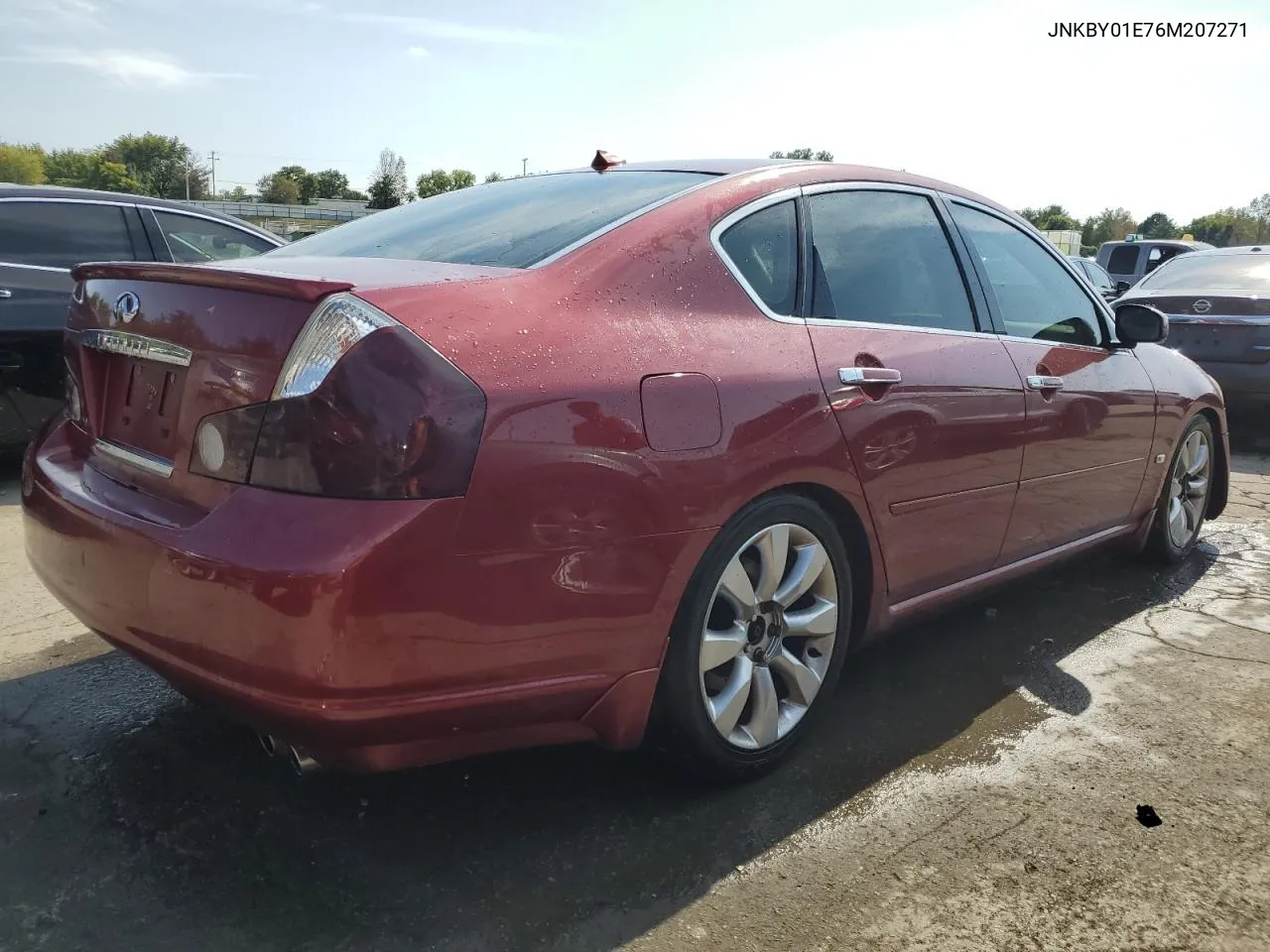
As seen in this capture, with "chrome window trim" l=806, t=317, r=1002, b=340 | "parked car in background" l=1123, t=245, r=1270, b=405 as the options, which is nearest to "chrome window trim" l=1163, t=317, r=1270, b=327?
"parked car in background" l=1123, t=245, r=1270, b=405

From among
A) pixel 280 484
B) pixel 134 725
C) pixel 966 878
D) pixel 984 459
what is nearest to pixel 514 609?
pixel 280 484

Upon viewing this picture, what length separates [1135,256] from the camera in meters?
19.7

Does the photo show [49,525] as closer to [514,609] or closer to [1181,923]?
[514,609]

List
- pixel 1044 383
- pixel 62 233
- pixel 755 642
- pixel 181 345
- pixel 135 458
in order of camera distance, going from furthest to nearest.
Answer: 1. pixel 62 233
2. pixel 1044 383
3. pixel 755 642
4. pixel 135 458
5. pixel 181 345

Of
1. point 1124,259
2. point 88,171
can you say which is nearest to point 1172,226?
point 1124,259

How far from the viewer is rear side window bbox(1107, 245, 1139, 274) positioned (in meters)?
19.6

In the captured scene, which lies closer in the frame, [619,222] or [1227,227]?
[619,222]

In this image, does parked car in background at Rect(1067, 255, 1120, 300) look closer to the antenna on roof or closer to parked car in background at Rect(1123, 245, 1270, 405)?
parked car in background at Rect(1123, 245, 1270, 405)

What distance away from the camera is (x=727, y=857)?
7.54 feet

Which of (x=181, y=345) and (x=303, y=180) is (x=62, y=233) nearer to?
(x=181, y=345)

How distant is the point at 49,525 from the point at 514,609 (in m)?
1.19

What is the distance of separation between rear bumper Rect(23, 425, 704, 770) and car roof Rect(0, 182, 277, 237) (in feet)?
13.9

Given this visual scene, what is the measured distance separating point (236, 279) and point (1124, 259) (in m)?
20.8

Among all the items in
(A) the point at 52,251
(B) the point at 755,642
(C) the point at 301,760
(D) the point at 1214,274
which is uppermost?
(D) the point at 1214,274
